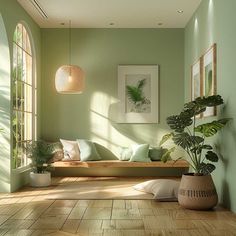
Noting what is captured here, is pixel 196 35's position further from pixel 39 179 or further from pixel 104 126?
pixel 39 179

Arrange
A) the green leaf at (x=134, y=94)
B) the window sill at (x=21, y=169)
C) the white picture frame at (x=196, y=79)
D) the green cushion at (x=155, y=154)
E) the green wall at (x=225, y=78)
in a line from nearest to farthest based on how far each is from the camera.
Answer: the green wall at (x=225, y=78), the window sill at (x=21, y=169), the white picture frame at (x=196, y=79), the green cushion at (x=155, y=154), the green leaf at (x=134, y=94)

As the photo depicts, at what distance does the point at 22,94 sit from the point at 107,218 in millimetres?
3523

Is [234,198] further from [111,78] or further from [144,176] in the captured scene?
[111,78]

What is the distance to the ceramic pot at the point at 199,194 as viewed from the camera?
16.5ft

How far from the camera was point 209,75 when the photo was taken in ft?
20.1

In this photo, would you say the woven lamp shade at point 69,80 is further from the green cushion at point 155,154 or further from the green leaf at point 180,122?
the green leaf at point 180,122

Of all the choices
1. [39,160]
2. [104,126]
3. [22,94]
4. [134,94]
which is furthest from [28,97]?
[134,94]

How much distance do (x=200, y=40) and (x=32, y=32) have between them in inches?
118

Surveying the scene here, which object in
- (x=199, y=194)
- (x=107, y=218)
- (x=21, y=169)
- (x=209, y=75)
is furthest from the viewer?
(x=21, y=169)

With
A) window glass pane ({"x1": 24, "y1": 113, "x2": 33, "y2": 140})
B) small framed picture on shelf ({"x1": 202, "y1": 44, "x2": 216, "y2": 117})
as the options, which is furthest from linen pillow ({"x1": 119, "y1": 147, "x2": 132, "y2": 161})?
small framed picture on shelf ({"x1": 202, "y1": 44, "x2": 216, "y2": 117})

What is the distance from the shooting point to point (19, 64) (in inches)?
286

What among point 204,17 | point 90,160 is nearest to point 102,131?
point 90,160

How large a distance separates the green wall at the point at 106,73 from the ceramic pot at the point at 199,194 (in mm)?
3461

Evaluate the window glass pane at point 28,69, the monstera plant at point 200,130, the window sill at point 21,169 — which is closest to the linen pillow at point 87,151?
the window sill at point 21,169
